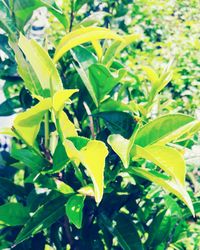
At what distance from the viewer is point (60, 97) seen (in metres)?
0.82

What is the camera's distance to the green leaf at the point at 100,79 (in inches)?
40.5

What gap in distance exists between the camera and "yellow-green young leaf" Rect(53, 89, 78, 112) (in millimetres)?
801

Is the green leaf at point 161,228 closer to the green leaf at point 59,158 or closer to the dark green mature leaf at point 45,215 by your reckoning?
the dark green mature leaf at point 45,215

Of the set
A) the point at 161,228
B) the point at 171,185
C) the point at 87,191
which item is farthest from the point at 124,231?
the point at 171,185

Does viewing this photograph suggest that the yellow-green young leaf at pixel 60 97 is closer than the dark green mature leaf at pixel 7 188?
Yes

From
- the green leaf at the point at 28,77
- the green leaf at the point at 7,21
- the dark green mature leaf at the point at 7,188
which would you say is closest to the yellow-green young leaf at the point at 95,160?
the green leaf at the point at 28,77

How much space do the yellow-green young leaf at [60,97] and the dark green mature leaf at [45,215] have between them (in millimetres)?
311

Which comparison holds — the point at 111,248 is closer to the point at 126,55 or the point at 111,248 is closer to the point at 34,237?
the point at 34,237

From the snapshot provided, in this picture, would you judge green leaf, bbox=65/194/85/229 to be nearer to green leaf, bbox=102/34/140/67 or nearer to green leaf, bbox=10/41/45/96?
green leaf, bbox=10/41/45/96

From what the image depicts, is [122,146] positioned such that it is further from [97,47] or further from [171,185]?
[97,47]

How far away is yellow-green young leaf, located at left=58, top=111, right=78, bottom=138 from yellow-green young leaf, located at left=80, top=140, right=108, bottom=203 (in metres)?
0.11

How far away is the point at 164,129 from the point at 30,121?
0.29 m

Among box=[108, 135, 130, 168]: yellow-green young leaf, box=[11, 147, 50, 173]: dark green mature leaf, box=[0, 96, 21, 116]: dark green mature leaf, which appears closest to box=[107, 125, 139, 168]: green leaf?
box=[108, 135, 130, 168]: yellow-green young leaf

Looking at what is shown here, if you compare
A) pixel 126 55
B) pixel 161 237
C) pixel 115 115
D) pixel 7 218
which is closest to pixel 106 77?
pixel 115 115
